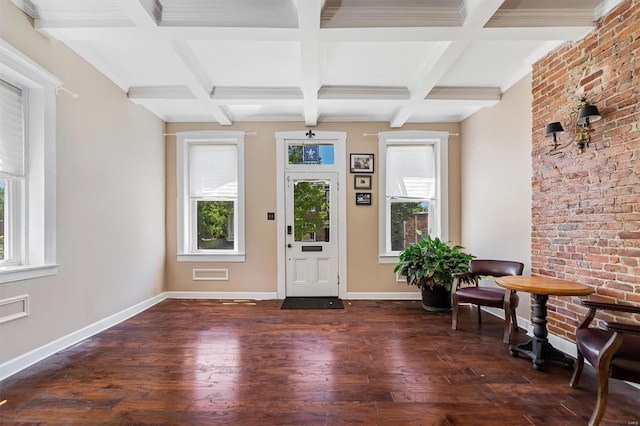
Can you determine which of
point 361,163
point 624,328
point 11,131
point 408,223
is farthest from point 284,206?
point 624,328

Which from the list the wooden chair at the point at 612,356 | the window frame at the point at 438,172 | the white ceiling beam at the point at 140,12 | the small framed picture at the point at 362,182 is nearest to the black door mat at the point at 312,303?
the window frame at the point at 438,172

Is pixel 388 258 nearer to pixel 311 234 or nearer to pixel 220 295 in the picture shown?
pixel 311 234

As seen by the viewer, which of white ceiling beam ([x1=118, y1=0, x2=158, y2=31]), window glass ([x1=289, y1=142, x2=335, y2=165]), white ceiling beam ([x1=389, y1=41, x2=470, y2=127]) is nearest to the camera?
white ceiling beam ([x1=118, y1=0, x2=158, y2=31])

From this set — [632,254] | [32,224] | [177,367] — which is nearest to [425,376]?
[632,254]

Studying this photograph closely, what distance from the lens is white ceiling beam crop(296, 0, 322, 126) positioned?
2330 millimetres

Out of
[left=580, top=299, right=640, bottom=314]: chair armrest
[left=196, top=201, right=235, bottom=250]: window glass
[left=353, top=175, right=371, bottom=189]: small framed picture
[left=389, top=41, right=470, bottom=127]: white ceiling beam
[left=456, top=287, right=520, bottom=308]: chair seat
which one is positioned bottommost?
[left=456, top=287, right=520, bottom=308]: chair seat

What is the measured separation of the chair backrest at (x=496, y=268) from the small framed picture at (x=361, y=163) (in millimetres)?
1994

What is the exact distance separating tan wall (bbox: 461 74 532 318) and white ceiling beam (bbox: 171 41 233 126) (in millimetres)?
3486

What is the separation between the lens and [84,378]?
96.0 inches

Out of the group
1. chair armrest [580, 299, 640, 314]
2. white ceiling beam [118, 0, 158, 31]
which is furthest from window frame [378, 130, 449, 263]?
white ceiling beam [118, 0, 158, 31]

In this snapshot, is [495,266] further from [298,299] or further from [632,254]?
[298,299]

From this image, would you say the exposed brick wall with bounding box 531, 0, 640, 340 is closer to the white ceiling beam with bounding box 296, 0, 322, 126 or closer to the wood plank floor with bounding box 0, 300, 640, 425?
the wood plank floor with bounding box 0, 300, 640, 425

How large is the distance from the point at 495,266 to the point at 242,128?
12.8ft

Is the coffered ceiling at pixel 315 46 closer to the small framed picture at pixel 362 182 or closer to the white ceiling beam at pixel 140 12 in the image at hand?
the white ceiling beam at pixel 140 12
